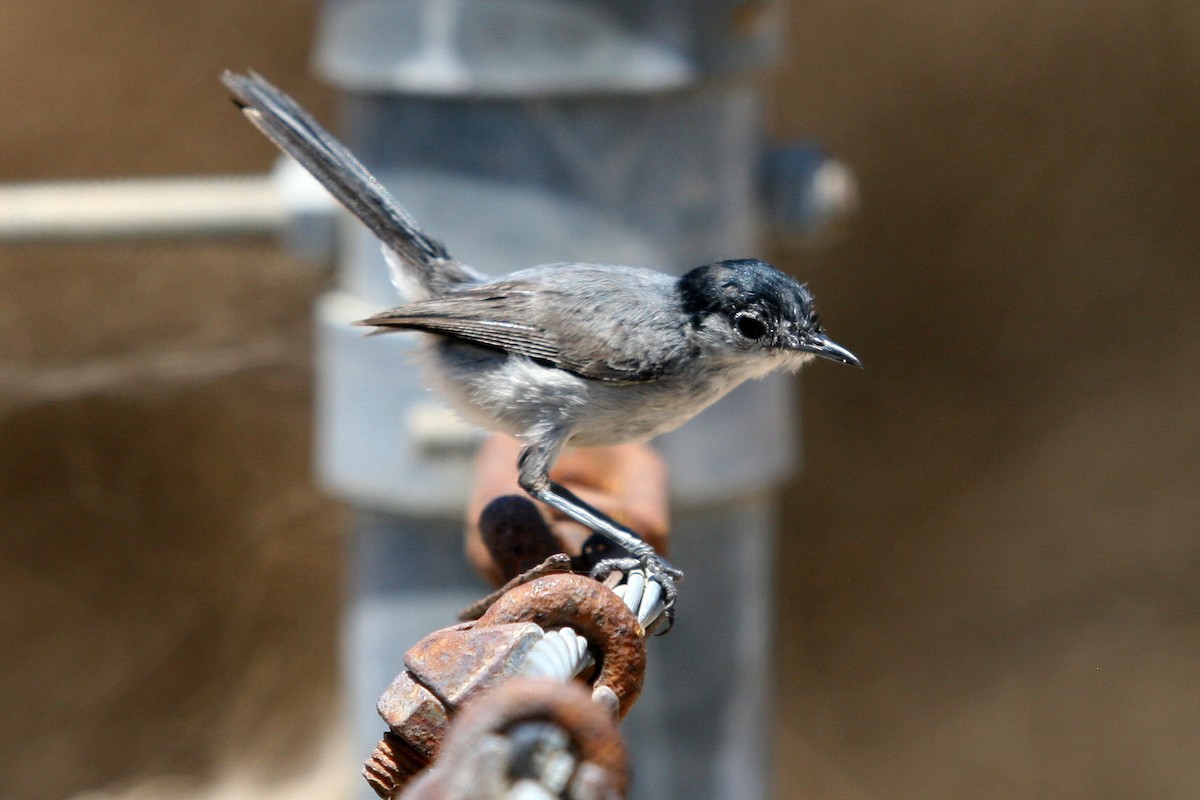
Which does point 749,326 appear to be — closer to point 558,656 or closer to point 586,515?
point 586,515

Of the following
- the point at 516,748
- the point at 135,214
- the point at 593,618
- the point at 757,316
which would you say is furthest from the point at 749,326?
the point at 135,214

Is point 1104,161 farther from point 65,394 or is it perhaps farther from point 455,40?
point 65,394

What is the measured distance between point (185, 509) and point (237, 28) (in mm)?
1713

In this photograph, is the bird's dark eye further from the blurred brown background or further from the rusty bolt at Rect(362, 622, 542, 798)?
the blurred brown background

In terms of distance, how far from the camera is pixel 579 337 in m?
2.57

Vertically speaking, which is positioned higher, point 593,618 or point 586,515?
point 593,618

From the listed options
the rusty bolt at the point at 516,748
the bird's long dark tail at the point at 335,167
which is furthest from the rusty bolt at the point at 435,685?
the bird's long dark tail at the point at 335,167

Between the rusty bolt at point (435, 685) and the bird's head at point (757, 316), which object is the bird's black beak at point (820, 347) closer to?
the bird's head at point (757, 316)

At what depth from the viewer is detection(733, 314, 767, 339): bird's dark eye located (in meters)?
2.46

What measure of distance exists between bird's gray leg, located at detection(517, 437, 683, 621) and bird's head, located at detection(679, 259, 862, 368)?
331mm

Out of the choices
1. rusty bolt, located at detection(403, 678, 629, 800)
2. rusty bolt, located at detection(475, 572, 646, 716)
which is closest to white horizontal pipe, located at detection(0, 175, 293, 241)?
rusty bolt, located at detection(475, 572, 646, 716)

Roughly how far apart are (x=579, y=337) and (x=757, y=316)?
1.07 feet

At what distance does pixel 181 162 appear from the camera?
5152 millimetres

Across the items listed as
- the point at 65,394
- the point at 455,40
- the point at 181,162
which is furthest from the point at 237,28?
the point at 455,40
